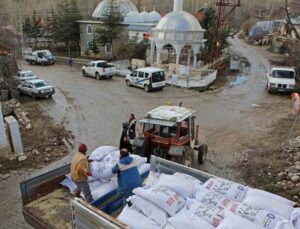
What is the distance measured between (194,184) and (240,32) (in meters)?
70.2

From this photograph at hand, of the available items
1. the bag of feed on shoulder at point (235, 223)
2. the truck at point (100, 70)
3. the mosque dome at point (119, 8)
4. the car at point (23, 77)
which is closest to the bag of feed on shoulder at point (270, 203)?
the bag of feed on shoulder at point (235, 223)

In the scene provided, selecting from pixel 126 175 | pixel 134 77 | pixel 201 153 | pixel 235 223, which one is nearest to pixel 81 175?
pixel 126 175

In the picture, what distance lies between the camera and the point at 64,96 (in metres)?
20.6

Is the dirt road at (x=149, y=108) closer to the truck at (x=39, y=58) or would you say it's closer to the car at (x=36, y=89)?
the car at (x=36, y=89)

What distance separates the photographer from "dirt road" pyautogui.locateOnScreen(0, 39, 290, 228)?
1070 centimetres

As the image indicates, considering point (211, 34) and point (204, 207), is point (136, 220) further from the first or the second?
point (211, 34)

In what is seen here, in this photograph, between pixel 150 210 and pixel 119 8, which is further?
pixel 119 8

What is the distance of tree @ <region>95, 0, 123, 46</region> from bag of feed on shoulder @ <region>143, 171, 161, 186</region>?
29.5m

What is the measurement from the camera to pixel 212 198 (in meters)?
4.85

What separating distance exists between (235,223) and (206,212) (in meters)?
0.52

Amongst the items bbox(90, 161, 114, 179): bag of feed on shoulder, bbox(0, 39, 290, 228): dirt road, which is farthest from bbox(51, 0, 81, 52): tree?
bbox(90, 161, 114, 179): bag of feed on shoulder

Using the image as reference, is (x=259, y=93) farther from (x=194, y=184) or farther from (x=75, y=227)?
(x=75, y=227)

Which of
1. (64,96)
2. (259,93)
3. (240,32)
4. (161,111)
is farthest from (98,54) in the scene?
(240,32)

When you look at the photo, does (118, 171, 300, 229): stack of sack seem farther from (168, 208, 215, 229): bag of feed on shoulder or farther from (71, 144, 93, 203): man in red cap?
(71, 144, 93, 203): man in red cap
